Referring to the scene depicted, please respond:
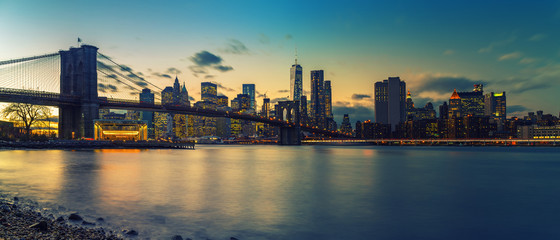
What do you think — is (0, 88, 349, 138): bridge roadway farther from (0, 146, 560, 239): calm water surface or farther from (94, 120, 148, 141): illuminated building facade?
(0, 146, 560, 239): calm water surface

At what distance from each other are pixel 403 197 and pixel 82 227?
15.2 metres

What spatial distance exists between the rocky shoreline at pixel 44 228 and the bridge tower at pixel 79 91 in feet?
215

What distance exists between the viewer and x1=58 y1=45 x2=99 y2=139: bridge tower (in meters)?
72.4

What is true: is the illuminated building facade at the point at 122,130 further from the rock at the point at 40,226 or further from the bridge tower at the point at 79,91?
the rock at the point at 40,226

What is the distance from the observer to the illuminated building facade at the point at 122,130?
306 feet

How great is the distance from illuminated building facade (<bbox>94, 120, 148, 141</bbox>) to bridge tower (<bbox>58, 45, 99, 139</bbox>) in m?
14.5

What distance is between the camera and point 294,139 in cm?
14250

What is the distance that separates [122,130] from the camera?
98812 millimetres

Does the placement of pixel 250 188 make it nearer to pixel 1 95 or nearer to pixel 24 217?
pixel 24 217

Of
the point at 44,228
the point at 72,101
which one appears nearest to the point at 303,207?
the point at 44,228

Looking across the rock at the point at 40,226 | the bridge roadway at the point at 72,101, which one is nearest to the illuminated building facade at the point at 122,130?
the bridge roadway at the point at 72,101

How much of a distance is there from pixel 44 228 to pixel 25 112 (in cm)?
7823

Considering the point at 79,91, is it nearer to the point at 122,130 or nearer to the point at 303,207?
the point at 122,130

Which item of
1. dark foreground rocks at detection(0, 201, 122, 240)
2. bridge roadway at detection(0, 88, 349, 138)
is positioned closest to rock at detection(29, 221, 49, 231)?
dark foreground rocks at detection(0, 201, 122, 240)
